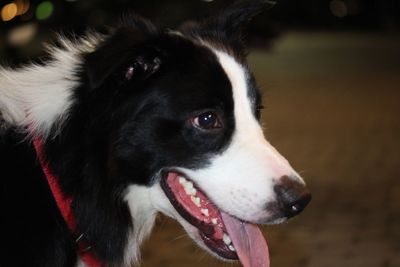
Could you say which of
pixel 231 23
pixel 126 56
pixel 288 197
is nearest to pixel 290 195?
pixel 288 197

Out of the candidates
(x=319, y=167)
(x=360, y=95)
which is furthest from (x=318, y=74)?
(x=319, y=167)

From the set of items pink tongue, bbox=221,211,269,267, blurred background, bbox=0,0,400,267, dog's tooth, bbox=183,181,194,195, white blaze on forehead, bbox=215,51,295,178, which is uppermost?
white blaze on forehead, bbox=215,51,295,178

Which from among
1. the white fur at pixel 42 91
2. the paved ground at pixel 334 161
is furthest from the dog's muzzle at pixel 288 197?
the paved ground at pixel 334 161

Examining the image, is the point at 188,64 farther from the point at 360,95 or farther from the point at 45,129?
the point at 360,95

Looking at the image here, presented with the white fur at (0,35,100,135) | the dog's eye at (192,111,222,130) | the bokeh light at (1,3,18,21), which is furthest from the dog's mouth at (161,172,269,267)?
the bokeh light at (1,3,18,21)

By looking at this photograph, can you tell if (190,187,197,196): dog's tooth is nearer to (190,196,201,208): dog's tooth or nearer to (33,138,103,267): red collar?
(190,196,201,208): dog's tooth

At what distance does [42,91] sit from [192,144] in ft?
2.45

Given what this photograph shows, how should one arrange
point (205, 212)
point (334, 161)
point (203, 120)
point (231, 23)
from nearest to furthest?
point (203, 120), point (205, 212), point (231, 23), point (334, 161)

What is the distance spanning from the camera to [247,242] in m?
3.69

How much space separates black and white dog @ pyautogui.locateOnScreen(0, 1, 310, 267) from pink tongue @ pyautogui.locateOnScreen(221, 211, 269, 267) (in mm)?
16

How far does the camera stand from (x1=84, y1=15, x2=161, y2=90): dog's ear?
2.96m

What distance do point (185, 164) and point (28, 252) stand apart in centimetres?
81

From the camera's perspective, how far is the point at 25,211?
10.9ft

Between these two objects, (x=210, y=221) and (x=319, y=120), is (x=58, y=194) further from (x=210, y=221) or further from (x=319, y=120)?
(x=319, y=120)
